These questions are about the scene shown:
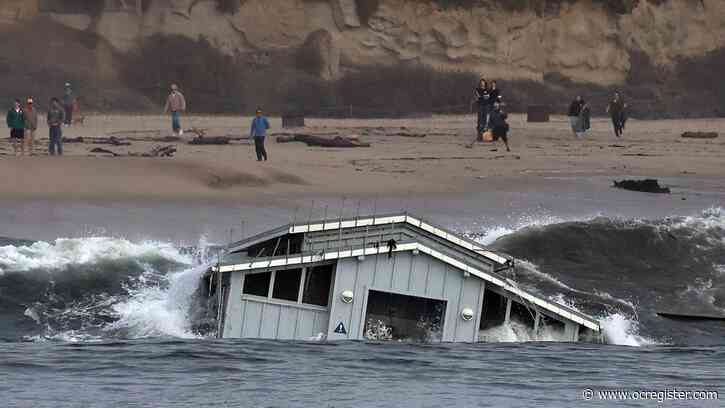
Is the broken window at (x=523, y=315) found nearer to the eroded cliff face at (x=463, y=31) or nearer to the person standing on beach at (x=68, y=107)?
the person standing on beach at (x=68, y=107)

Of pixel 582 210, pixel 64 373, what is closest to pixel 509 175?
pixel 582 210

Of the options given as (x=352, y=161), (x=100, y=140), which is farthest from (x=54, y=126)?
(x=352, y=161)

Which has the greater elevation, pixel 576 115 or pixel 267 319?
pixel 576 115

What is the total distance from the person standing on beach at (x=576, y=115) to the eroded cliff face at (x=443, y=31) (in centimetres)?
998

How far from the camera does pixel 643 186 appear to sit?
3531cm

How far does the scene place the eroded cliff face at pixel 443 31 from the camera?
181 ft

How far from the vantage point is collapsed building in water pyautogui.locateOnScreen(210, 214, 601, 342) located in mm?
20578

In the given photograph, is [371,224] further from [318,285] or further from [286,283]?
[286,283]

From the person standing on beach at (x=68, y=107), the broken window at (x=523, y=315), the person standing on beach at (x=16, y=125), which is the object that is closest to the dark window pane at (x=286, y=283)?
the broken window at (x=523, y=315)

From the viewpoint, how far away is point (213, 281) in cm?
2092

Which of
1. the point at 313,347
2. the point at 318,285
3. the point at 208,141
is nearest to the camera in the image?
the point at 313,347

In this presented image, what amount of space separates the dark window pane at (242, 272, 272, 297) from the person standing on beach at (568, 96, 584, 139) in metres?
27.5

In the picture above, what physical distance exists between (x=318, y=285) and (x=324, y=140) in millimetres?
21990

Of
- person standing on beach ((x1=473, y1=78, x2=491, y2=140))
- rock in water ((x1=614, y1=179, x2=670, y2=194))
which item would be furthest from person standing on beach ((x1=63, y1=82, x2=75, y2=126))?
rock in water ((x1=614, y1=179, x2=670, y2=194))
